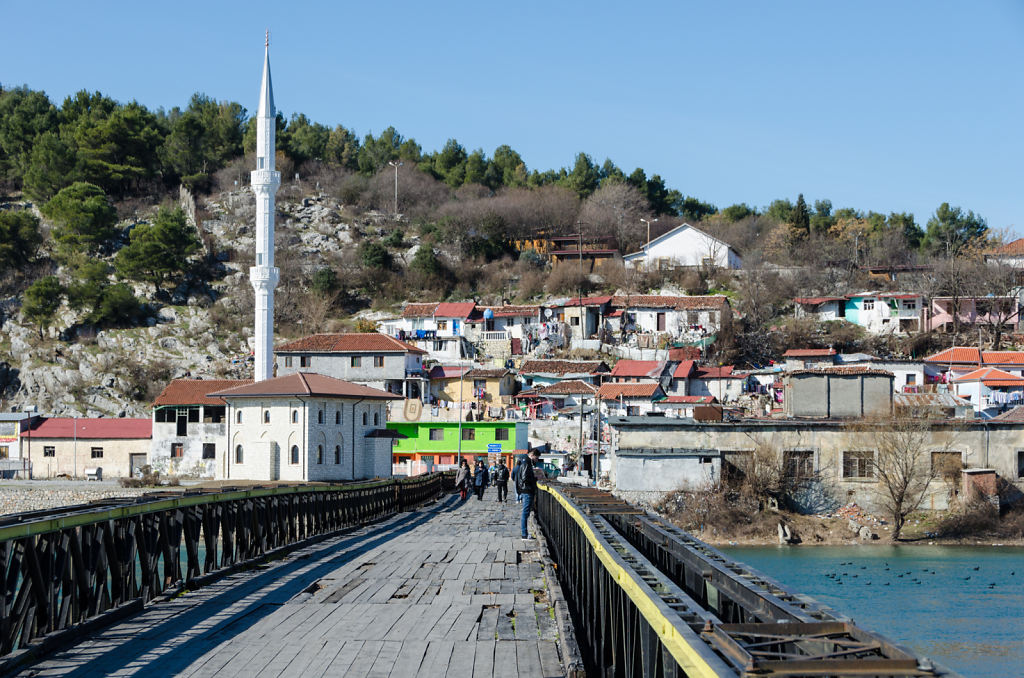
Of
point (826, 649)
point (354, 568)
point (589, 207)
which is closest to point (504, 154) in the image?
point (589, 207)

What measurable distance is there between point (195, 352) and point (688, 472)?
51.5 meters

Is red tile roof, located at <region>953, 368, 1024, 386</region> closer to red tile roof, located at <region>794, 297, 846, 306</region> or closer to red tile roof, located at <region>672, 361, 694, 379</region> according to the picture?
red tile roof, located at <region>672, 361, 694, 379</region>

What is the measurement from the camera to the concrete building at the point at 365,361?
70188 mm

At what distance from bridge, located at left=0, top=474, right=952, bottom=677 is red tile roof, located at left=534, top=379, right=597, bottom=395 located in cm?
5371

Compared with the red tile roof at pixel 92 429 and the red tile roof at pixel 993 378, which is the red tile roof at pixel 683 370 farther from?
the red tile roof at pixel 92 429

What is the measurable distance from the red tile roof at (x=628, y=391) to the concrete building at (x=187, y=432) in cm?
2214

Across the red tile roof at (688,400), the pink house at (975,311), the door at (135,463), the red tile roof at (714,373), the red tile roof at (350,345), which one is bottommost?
the door at (135,463)

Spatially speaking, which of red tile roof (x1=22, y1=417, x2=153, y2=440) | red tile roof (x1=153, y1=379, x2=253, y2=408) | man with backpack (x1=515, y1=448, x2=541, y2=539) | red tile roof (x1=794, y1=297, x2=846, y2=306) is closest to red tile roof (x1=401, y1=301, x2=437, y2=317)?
red tile roof (x1=153, y1=379, x2=253, y2=408)

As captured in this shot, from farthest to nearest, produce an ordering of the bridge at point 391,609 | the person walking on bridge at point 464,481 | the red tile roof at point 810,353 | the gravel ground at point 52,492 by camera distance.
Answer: the red tile roof at point 810,353, the gravel ground at point 52,492, the person walking on bridge at point 464,481, the bridge at point 391,609

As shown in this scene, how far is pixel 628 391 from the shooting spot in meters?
64.4

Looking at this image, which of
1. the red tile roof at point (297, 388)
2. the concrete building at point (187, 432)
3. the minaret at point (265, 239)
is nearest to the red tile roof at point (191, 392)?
the concrete building at point (187, 432)

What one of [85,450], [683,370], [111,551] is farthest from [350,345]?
[111,551]

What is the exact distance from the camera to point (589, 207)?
108250mm

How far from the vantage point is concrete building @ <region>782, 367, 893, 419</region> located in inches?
1875
